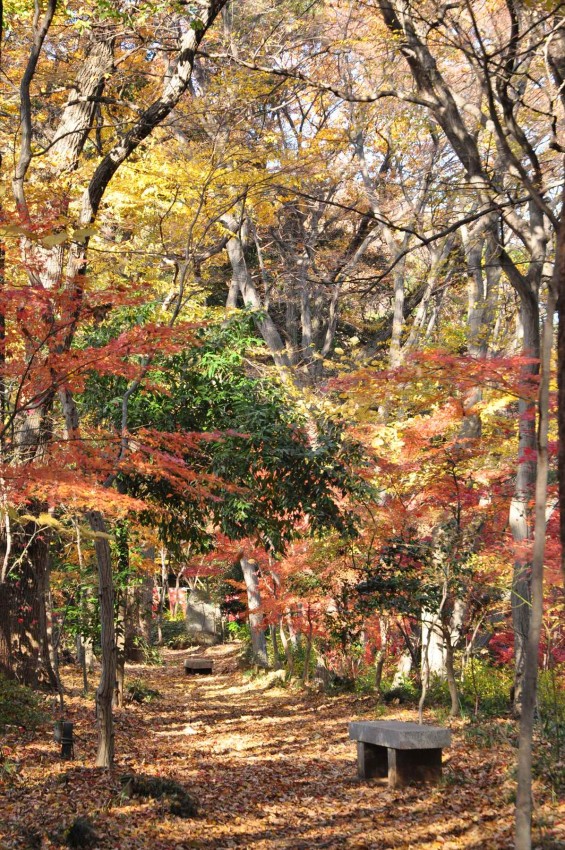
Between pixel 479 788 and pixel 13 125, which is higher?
pixel 13 125

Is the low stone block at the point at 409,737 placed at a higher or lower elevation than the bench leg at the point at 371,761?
higher

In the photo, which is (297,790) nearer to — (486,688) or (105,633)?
(105,633)

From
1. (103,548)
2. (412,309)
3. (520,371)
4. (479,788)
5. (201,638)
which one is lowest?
(201,638)

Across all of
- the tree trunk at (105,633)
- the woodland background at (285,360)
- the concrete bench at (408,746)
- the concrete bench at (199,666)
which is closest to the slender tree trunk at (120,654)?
the woodland background at (285,360)

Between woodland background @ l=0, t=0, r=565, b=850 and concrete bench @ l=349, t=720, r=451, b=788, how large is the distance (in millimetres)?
1189

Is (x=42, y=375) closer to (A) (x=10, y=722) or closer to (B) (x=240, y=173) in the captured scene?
(A) (x=10, y=722)

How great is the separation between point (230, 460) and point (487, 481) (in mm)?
4161

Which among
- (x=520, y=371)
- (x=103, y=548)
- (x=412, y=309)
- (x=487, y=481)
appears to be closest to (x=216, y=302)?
(x=412, y=309)

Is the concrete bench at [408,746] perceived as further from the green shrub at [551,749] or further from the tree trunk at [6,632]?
the tree trunk at [6,632]

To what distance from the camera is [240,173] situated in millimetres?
13289

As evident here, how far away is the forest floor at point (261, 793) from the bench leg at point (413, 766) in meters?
0.12

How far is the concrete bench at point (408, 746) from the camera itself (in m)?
7.78

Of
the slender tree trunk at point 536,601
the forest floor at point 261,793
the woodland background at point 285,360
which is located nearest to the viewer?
the slender tree trunk at point 536,601

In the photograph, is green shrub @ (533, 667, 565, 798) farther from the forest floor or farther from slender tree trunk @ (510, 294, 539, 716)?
slender tree trunk @ (510, 294, 539, 716)
